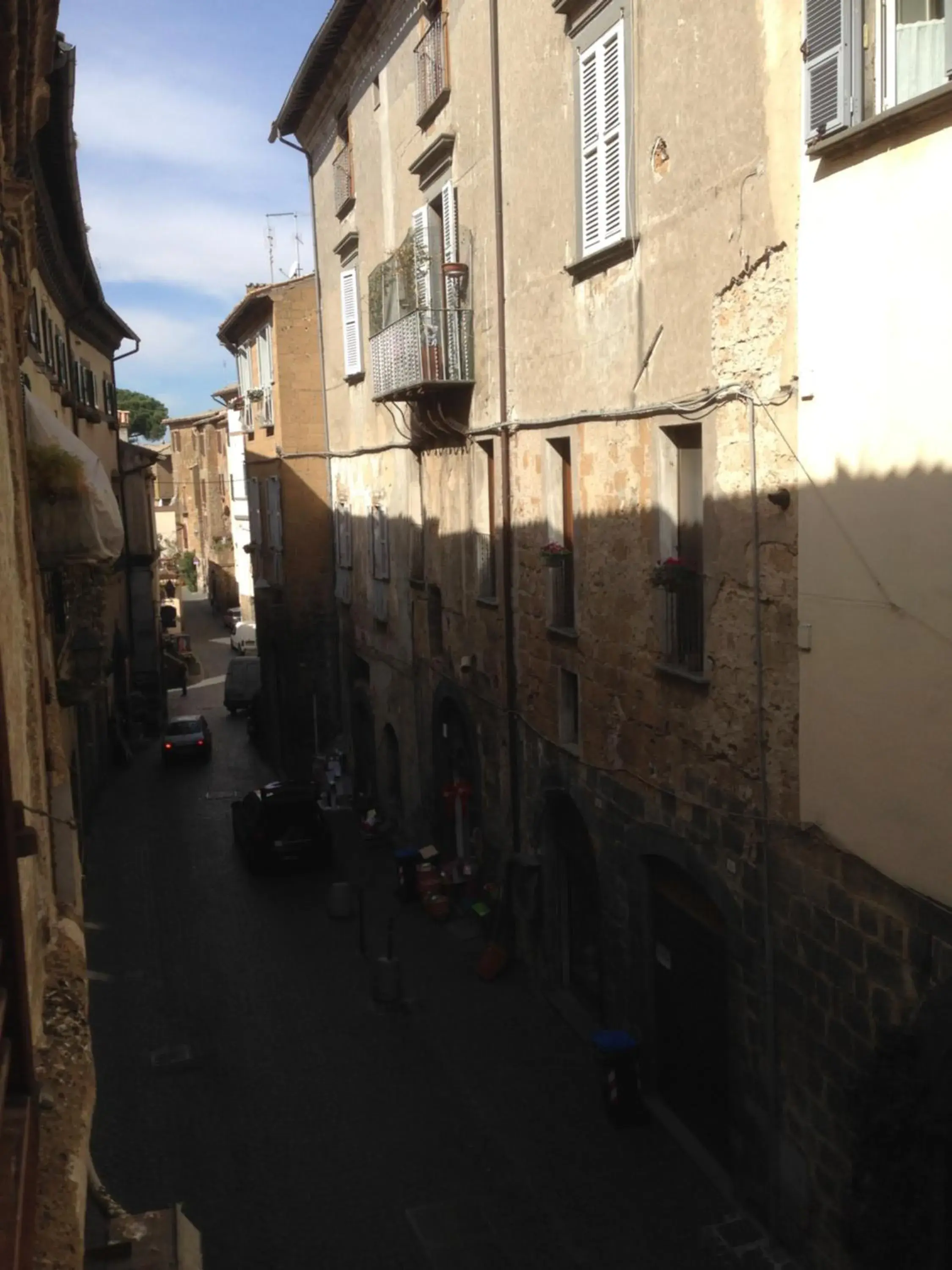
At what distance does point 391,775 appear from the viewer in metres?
23.3

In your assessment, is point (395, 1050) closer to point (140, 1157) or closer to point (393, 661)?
point (140, 1157)

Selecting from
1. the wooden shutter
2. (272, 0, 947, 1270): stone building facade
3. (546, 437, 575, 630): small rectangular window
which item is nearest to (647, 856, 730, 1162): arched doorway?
(272, 0, 947, 1270): stone building facade

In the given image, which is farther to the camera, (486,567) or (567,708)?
(486,567)

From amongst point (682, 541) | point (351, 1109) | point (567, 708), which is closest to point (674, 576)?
point (682, 541)

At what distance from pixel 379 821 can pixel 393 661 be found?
3.49 meters

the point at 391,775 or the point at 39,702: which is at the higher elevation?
the point at 39,702

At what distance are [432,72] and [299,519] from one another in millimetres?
12419

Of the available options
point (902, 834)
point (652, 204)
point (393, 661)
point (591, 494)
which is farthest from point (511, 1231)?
point (393, 661)

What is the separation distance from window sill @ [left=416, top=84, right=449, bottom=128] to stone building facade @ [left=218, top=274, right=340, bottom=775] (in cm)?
1016

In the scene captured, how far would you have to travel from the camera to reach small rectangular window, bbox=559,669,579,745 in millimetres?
14117

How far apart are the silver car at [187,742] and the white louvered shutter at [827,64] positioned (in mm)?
27324

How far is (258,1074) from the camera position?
551 inches

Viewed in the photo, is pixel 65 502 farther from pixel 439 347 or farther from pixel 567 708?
pixel 439 347

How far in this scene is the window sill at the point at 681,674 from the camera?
34.3 feet
